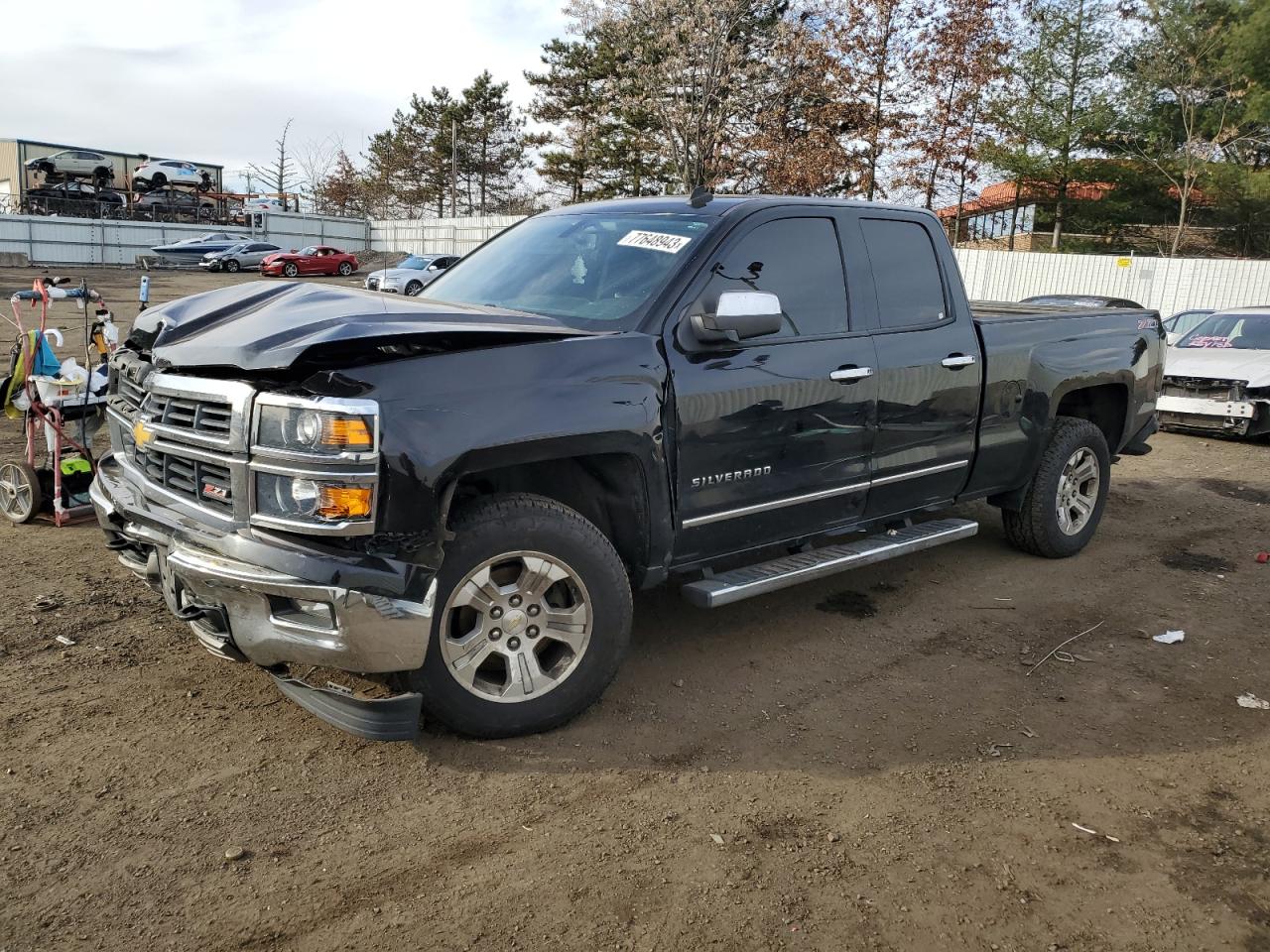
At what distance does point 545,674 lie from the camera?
364 centimetres

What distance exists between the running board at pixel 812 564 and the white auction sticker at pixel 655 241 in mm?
1398

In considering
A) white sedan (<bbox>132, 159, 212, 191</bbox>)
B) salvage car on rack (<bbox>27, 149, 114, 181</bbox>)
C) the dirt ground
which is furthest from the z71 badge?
white sedan (<bbox>132, 159, 212, 191</bbox>)

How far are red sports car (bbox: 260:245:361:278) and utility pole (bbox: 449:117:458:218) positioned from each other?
14336 mm

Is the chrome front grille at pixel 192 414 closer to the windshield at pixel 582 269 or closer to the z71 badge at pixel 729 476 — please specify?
the windshield at pixel 582 269

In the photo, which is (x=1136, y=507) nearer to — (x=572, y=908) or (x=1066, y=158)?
(x=572, y=908)

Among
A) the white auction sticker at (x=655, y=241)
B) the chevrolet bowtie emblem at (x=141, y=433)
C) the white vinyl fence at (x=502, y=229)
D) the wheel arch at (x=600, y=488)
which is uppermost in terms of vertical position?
the white vinyl fence at (x=502, y=229)

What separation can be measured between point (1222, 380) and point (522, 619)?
10196 millimetres

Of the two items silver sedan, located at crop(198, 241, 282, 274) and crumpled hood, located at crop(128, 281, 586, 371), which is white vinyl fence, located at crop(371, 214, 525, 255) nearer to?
silver sedan, located at crop(198, 241, 282, 274)

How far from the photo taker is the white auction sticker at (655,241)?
422 cm

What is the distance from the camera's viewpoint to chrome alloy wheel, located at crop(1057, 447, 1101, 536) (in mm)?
6133

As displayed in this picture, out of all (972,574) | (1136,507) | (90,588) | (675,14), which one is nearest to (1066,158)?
(675,14)

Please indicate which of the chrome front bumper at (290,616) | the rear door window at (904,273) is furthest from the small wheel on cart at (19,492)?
the rear door window at (904,273)

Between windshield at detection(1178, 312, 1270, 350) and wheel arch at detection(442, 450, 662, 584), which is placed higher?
windshield at detection(1178, 312, 1270, 350)

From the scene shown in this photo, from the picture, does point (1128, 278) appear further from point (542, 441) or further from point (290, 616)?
point (290, 616)
